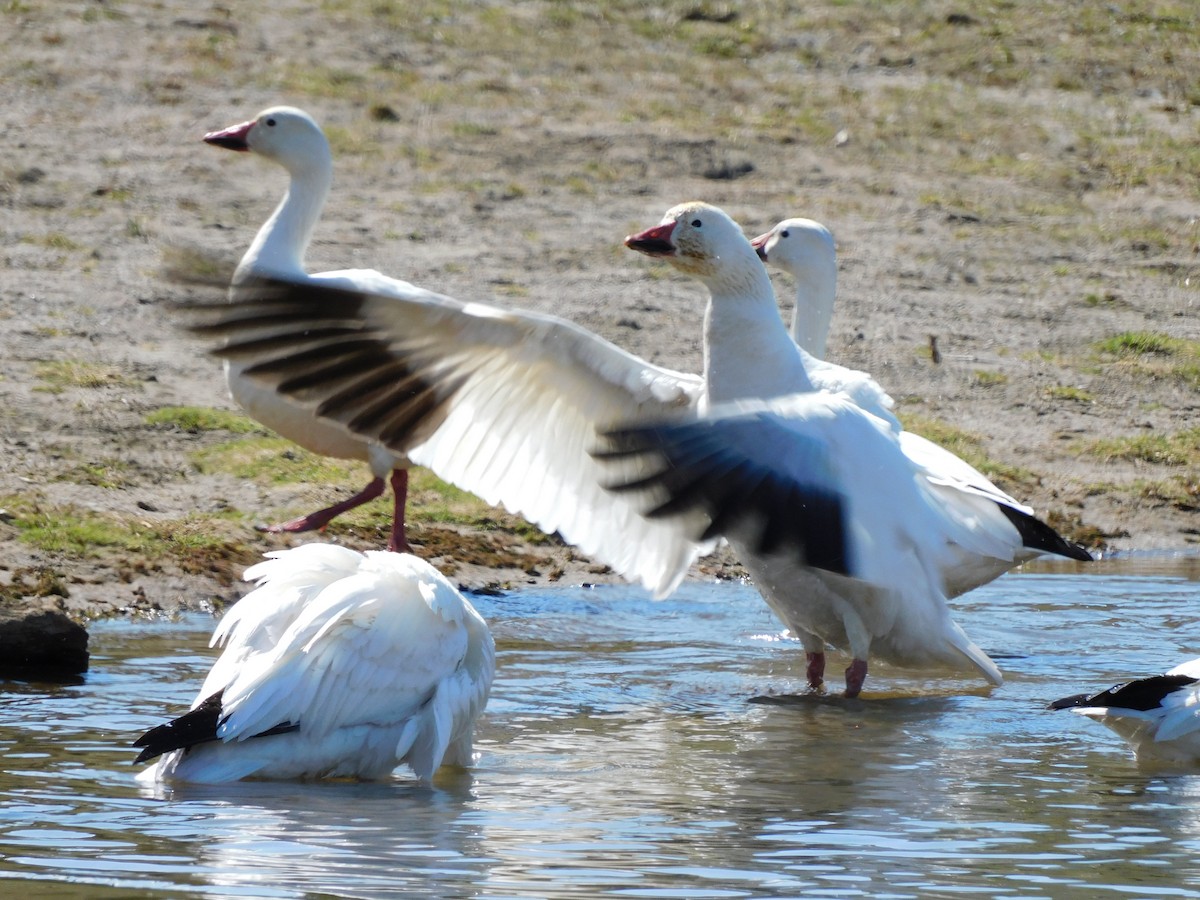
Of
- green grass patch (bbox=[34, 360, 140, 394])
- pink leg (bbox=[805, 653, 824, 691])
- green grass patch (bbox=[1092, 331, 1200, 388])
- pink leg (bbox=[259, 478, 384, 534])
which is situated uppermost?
green grass patch (bbox=[1092, 331, 1200, 388])

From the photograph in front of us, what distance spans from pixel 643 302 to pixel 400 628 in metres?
6.73

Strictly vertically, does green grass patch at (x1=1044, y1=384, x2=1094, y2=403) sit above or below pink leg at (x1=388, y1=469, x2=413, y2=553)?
above

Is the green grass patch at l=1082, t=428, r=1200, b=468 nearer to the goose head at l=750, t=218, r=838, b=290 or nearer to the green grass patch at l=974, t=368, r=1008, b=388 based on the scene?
the green grass patch at l=974, t=368, r=1008, b=388

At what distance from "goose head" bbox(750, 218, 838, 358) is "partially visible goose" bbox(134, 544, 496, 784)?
364 centimetres

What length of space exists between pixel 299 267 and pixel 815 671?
3400 millimetres

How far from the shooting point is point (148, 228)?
12.3 m

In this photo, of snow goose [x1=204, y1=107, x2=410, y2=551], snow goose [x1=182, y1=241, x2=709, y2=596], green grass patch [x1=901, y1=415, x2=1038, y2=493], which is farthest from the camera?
green grass patch [x1=901, y1=415, x2=1038, y2=493]

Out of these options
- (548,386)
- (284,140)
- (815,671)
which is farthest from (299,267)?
(815,671)

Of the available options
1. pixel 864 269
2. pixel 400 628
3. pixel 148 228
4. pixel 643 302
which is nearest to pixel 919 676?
pixel 400 628

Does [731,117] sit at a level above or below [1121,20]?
below

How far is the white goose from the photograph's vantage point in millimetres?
6406

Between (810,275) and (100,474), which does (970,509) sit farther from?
(100,474)

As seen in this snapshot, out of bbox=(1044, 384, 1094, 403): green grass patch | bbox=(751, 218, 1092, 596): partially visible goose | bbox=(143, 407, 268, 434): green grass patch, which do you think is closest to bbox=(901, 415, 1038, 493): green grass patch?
Result: bbox=(1044, 384, 1094, 403): green grass patch

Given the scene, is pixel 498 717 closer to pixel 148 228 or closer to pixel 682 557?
pixel 682 557
